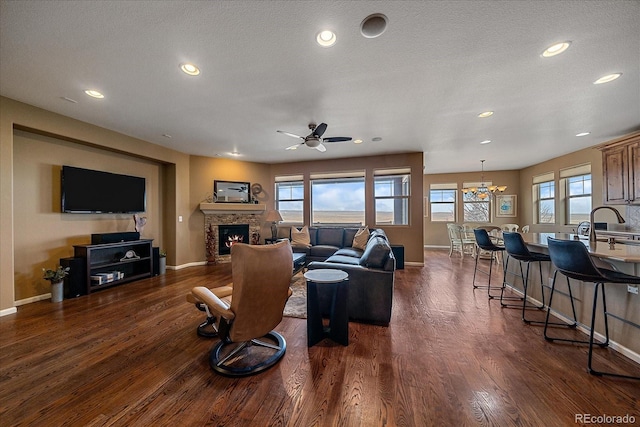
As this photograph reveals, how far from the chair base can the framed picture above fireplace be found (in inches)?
175

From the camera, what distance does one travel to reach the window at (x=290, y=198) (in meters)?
6.71

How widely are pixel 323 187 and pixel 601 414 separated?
5.73 metres

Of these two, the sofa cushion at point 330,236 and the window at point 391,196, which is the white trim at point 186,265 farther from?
the window at point 391,196

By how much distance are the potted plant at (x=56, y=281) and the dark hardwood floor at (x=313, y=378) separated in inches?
22.6

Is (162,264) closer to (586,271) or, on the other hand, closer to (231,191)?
(231,191)

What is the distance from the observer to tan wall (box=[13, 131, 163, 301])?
3.27m

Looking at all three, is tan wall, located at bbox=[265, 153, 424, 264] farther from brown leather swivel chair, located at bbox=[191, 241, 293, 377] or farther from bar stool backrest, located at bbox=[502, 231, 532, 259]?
brown leather swivel chair, located at bbox=[191, 241, 293, 377]

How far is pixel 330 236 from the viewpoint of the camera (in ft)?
19.0

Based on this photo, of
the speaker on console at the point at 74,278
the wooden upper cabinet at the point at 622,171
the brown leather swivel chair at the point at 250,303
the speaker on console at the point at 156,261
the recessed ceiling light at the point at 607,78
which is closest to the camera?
the brown leather swivel chair at the point at 250,303

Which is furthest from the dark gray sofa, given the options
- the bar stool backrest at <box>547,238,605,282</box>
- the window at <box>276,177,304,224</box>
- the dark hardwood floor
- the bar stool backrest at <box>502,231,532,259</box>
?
the window at <box>276,177,304,224</box>

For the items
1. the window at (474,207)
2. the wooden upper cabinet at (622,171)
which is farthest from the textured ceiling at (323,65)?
the window at (474,207)

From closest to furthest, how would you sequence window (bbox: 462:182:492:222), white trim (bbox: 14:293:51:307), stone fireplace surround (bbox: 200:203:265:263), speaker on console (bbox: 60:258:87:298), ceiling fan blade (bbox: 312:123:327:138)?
white trim (bbox: 14:293:51:307)
ceiling fan blade (bbox: 312:123:327:138)
speaker on console (bbox: 60:258:87:298)
stone fireplace surround (bbox: 200:203:265:263)
window (bbox: 462:182:492:222)

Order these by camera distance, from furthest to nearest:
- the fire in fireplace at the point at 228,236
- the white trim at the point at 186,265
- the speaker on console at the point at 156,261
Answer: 1. the fire in fireplace at the point at 228,236
2. the white trim at the point at 186,265
3. the speaker on console at the point at 156,261

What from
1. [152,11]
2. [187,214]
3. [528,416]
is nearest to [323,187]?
[187,214]
